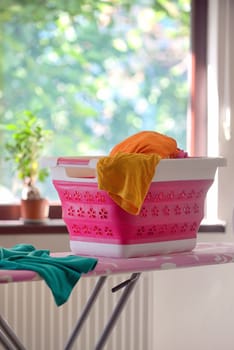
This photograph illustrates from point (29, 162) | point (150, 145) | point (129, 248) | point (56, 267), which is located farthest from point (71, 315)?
point (56, 267)

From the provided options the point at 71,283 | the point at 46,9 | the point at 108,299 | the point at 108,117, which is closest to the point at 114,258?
the point at 71,283

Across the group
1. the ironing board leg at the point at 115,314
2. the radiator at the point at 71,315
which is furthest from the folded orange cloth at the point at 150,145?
the radiator at the point at 71,315

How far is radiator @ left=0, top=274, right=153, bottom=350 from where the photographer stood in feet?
11.0

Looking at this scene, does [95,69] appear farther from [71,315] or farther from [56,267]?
[56,267]

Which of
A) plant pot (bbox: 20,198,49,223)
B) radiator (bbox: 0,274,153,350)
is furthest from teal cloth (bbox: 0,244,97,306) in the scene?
plant pot (bbox: 20,198,49,223)

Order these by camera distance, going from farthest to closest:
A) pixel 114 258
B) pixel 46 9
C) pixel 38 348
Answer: pixel 46 9
pixel 38 348
pixel 114 258

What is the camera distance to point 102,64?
12.0ft

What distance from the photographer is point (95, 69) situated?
3654 millimetres

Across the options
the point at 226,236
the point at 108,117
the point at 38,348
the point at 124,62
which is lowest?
the point at 38,348

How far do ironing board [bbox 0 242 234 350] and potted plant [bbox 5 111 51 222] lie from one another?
881mm

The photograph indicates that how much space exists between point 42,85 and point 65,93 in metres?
0.10

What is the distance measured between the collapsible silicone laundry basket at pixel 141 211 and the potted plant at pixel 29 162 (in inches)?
29.0

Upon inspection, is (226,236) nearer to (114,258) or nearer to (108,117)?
(108,117)

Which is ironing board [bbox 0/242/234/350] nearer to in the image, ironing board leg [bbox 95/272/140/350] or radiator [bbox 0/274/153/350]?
ironing board leg [bbox 95/272/140/350]
